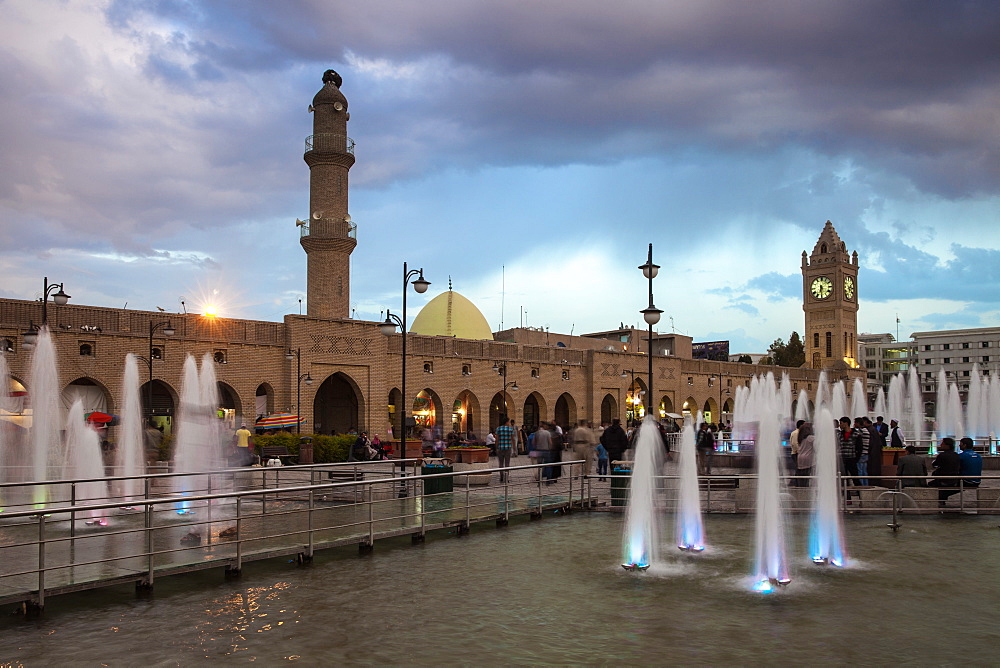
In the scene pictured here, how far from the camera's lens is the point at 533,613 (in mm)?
8039

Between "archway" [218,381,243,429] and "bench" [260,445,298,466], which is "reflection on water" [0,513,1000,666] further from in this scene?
"archway" [218,381,243,429]

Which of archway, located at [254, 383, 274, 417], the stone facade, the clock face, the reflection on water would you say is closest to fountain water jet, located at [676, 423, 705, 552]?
the reflection on water

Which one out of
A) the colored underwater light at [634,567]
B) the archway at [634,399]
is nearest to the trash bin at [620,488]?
the colored underwater light at [634,567]

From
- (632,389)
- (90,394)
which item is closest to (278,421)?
(90,394)

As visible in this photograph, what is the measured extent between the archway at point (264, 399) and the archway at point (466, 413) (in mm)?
10831

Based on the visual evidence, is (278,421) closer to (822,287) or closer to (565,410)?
(565,410)

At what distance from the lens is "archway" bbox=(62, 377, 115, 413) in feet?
99.9

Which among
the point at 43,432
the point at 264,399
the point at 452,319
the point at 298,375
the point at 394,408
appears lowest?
the point at 394,408

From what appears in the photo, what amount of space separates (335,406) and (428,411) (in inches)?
222

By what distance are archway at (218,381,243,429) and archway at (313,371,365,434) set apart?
5.50 m

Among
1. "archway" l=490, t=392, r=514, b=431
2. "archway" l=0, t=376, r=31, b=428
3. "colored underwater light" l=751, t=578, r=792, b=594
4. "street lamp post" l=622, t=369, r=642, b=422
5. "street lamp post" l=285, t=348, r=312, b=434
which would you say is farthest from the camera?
"street lamp post" l=622, t=369, r=642, b=422

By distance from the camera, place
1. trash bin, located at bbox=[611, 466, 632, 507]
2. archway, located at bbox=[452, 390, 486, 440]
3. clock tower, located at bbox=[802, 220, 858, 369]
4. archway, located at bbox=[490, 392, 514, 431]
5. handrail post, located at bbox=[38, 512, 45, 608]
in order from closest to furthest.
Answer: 1. handrail post, located at bbox=[38, 512, 45, 608]
2. trash bin, located at bbox=[611, 466, 632, 507]
3. archway, located at bbox=[452, 390, 486, 440]
4. archway, located at bbox=[490, 392, 514, 431]
5. clock tower, located at bbox=[802, 220, 858, 369]

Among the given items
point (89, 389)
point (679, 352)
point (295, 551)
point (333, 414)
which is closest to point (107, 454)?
point (89, 389)

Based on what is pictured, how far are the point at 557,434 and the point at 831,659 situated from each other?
14812 mm
